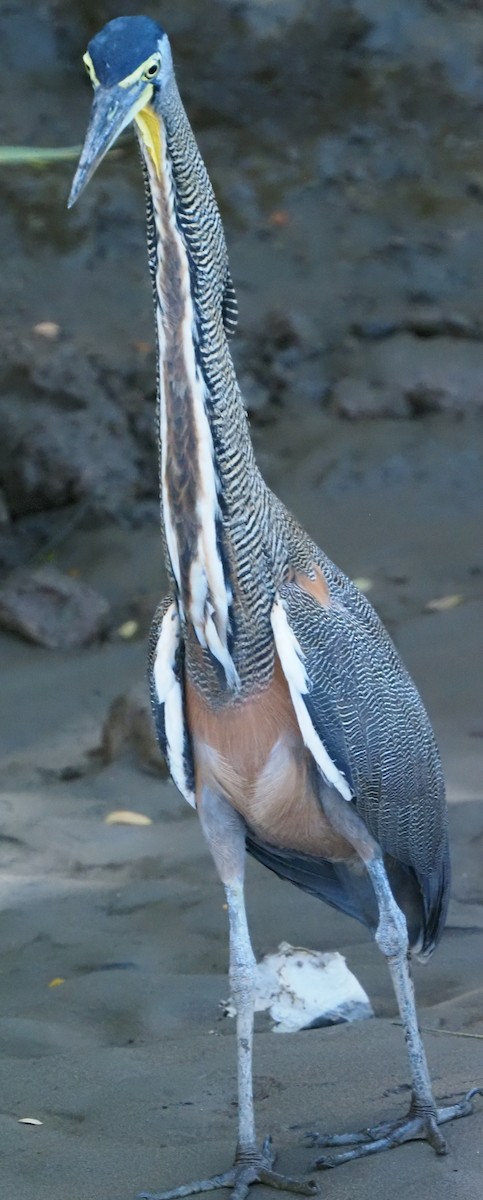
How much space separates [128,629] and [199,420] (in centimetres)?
428

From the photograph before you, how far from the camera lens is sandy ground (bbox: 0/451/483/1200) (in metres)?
3.50

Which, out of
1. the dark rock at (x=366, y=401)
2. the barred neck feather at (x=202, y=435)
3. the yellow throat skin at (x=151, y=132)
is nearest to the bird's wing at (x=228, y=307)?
the barred neck feather at (x=202, y=435)

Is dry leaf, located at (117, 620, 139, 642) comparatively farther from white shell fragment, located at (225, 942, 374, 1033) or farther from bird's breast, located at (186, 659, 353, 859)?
bird's breast, located at (186, 659, 353, 859)

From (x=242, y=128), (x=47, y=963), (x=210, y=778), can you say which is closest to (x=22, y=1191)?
(x=210, y=778)

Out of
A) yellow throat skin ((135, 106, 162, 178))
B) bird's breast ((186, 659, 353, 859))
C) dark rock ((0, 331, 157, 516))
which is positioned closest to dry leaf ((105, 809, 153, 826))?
bird's breast ((186, 659, 353, 859))

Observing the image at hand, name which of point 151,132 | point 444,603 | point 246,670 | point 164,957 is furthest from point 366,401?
point 151,132

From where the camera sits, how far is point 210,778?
3617 millimetres

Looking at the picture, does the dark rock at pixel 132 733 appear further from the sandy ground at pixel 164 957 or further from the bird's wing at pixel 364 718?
the bird's wing at pixel 364 718

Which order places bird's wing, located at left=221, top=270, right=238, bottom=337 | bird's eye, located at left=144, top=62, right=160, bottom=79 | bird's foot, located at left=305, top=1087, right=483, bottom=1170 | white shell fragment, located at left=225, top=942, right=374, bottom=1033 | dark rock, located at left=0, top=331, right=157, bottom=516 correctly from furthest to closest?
1. dark rock, located at left=0, top=331, right=157, bottom=516
2. white shell fragment, located at left=225, top=942, right=374, bottom=1033
3. bird's foot, located at left=305, top=1087, right=483, bottom=1170
4. bird's wing, located at left=221, top=270, right=238, bottom=337
5. bird's eye, located at left=144, top=62, right=160, bottom=79

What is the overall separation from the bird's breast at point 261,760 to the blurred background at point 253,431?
0.90 m

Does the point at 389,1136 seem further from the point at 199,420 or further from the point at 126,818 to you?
the point at 126,818

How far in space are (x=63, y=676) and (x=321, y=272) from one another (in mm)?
3616

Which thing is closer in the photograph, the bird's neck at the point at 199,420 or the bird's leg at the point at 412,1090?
the bird's neck at the point at 199,420

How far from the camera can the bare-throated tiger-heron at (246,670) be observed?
10.1ft
